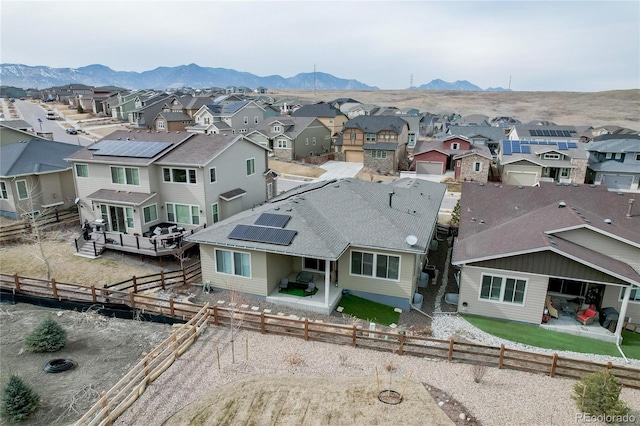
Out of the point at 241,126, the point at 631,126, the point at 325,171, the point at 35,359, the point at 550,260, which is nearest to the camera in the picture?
the point at 35,359

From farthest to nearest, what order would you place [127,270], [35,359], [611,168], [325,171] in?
[325,171], [611,168], [127,270], [35,359]

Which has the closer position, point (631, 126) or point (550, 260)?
point (550, 260)

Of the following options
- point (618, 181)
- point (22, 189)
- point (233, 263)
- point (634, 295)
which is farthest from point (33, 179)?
point (618, 181)

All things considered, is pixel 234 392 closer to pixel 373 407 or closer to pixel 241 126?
pixel 373 407

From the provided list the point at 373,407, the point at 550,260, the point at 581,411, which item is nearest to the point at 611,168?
the point at 550,260

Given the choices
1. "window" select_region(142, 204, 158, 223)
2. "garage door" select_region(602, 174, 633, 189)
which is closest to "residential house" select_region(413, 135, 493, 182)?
"garage door" select_region(602, 174, 633, 189)

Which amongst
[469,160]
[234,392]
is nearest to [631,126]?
[469,160]

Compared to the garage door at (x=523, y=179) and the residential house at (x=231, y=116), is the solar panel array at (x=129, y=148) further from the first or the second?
the garage door at (x=523, y=179)

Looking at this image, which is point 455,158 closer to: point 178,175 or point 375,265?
point 375,265

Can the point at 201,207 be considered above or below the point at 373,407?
above
